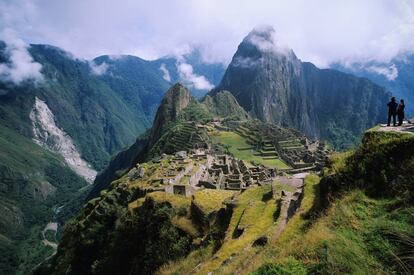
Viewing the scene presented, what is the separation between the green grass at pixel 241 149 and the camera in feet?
324

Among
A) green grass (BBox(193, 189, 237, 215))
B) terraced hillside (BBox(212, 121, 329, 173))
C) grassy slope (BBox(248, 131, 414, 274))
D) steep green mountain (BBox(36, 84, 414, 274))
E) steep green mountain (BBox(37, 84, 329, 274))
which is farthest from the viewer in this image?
terraced hillside (BBox(212, 121, 329, 173))

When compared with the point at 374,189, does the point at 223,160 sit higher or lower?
lower

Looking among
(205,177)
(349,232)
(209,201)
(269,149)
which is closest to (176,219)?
(209,201)

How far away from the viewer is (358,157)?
17.3 m

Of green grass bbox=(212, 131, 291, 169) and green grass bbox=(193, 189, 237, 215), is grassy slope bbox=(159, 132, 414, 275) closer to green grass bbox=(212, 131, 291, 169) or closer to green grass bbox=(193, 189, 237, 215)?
green grass bbox=(193, 189, 237, 215)

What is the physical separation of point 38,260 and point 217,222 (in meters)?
156

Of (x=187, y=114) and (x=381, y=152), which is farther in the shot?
(x=187, y=114)

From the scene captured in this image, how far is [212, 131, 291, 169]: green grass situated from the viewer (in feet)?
324

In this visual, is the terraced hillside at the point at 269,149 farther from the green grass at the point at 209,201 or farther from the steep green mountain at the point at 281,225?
the green grass at the point at 209,201

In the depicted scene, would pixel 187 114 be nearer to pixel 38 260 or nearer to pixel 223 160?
pixel 38 260

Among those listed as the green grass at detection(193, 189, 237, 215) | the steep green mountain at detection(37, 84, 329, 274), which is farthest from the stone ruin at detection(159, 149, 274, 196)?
the green grass at detection(193, 189, 237, 215)

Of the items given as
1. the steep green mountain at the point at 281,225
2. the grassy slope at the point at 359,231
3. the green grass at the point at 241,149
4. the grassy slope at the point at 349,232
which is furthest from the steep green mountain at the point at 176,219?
the green grass at the point at 241,149

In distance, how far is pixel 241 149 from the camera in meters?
119

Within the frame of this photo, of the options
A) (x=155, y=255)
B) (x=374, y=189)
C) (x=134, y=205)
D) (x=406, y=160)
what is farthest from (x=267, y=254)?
(x=134, y=205)
